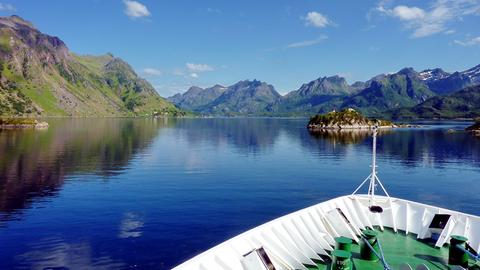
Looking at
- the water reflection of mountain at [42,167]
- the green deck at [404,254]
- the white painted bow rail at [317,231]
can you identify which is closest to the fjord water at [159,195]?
the water reflection of mountain at [42,167]

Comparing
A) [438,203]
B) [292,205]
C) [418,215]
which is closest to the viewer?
[418,215]

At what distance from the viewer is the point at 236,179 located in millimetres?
78562

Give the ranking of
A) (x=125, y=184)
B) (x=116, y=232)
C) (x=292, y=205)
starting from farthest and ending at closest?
1. (x=125, y=184)
2. (x=292, y=205)
3. (x=116, y=232)

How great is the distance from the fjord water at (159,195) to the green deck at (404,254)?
16.3 metres

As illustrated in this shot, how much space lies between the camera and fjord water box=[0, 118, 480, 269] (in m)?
36.3

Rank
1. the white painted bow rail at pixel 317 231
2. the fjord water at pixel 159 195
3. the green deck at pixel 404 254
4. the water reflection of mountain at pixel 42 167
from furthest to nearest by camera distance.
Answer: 1. the water reflection of mountain at pixel 42 167
2. the fjord water at pixel 159 195
3. the green deck at pixel 404 254
4. the white painted bow rail at pixel 317 231

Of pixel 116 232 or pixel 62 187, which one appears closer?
pixel 116 232

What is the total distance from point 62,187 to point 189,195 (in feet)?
78.5

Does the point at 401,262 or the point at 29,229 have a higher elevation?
the point at 401,262

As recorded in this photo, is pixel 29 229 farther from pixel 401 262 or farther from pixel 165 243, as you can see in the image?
pixel 401 262

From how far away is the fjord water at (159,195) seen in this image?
119ft

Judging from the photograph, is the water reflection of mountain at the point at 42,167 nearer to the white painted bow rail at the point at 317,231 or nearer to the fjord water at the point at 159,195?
the fjord water at the point at 159,195

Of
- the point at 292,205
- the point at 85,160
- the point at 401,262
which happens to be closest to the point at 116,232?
the point at 292,205

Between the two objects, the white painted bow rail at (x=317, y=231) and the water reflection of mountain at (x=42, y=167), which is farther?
the water reflection of mountain at (x=42, y=167)
